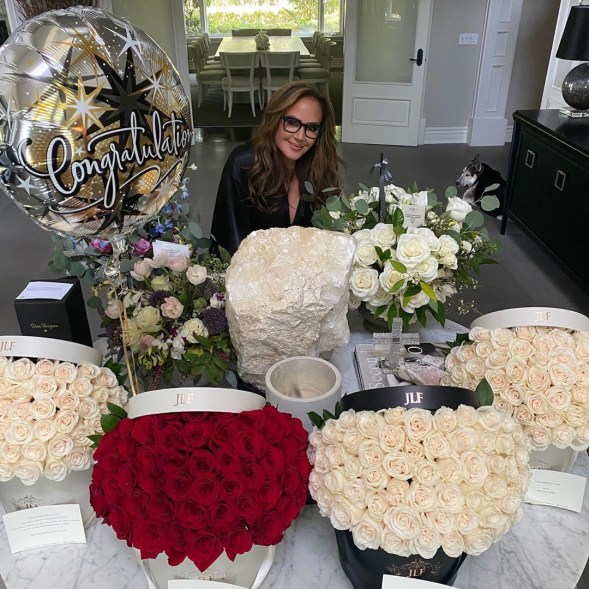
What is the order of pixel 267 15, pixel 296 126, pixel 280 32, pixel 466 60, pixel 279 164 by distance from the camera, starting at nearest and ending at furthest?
pixel 296 126 < pixel 279 164 < pixel 466 60 < pixel 280 32 < pixel 267 15

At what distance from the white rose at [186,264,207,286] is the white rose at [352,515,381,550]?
2.10 feet

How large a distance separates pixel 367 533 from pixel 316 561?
0.21 m

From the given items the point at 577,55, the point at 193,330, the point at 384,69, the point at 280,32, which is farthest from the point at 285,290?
the point at 280,32

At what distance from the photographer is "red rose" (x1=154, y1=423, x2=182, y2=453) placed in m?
0.73

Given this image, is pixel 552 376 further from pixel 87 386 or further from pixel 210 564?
pixel 87 386

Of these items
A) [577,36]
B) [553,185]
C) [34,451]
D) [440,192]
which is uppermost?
[577,36]

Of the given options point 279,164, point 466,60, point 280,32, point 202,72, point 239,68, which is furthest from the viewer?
point 280,32

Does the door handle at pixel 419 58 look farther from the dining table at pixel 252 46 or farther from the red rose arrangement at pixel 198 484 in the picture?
the red rose arrangement at pixel 198 484

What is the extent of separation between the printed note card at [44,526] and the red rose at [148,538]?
A: 25 centimetres

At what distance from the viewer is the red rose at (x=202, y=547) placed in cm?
71

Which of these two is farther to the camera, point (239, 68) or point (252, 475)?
point (239, 68)

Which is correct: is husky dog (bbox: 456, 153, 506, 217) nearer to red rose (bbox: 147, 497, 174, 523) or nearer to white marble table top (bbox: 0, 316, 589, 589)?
white marble table top (bbox: 0, 316, 589, 589)

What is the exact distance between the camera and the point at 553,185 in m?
3.15

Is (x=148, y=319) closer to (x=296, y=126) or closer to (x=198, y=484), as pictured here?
(x=198, y=484)
